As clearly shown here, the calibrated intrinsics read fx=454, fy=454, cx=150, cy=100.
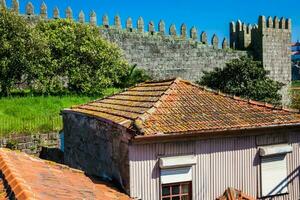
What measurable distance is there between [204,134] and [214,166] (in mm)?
782

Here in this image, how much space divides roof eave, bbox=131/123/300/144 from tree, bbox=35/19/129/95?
42.0 ft

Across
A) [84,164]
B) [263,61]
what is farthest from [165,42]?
[84,164]

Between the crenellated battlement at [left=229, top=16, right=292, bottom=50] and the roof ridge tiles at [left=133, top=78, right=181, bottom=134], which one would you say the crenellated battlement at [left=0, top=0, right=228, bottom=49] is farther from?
the roof ridge tiles at [left=133, top=78, right=181, bottom=134]

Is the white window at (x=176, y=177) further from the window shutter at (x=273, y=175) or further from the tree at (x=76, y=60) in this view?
the tree at (x=76, y=60)

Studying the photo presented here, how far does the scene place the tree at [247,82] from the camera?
20703 millimetres

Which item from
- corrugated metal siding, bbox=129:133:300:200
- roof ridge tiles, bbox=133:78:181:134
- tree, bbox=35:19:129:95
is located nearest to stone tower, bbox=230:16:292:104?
tree, bbox=35:19:129:95

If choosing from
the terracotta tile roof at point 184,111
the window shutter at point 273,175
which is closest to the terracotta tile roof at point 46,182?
the terracotta tile roof at point 184,111

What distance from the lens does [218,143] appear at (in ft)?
30.3

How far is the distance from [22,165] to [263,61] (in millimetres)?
24056

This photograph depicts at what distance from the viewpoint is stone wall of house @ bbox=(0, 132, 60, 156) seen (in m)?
15.4

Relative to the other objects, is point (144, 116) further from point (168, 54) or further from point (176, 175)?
point (168, 54)

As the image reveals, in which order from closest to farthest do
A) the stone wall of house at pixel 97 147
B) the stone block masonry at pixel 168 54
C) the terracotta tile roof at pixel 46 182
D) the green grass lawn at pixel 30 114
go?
the terracotta tile roof at pixel 46 182 < the stone wall of house at pixel 97 147 < the green grass lawn at pixel 30 114 < the stone block masonry at pixel 168 54

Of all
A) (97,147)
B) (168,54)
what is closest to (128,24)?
(168,54)

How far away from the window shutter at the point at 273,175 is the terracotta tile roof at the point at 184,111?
86 centimetres
